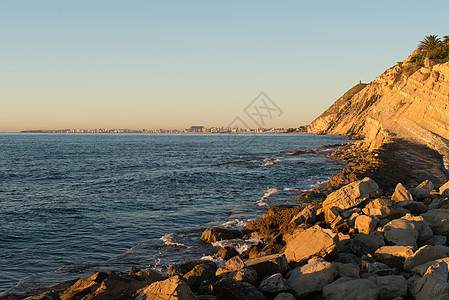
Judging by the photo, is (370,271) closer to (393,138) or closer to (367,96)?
(393,138)

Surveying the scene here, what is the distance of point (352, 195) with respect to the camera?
50.3 feet

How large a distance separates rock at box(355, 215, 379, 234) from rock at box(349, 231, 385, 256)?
0.41m

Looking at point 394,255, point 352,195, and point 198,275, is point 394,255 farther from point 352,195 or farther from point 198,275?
point 198,275

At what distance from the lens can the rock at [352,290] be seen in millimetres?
7488

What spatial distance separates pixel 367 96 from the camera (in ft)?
486

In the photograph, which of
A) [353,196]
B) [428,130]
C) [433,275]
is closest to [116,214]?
[353,196]

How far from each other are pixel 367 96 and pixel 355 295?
510ft

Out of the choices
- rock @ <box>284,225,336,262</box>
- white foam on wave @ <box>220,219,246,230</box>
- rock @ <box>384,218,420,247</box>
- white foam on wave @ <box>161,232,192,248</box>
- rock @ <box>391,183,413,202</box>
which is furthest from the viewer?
white foam on wave @ <box>220,219,246,230</box>

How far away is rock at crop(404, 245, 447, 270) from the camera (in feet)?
30.1

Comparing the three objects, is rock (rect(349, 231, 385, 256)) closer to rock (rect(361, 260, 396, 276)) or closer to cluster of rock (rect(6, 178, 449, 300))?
cluster of rock (rect(6, 178, 449, 300))

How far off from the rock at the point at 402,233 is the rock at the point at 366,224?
58cm

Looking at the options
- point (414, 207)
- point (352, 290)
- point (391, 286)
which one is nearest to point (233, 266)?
point (352, 290)

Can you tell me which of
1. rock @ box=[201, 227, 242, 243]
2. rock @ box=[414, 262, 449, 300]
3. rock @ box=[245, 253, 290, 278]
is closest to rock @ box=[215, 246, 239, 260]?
rock @ box=[201, 227, 242, 243]

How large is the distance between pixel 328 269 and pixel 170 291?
4046 mm
